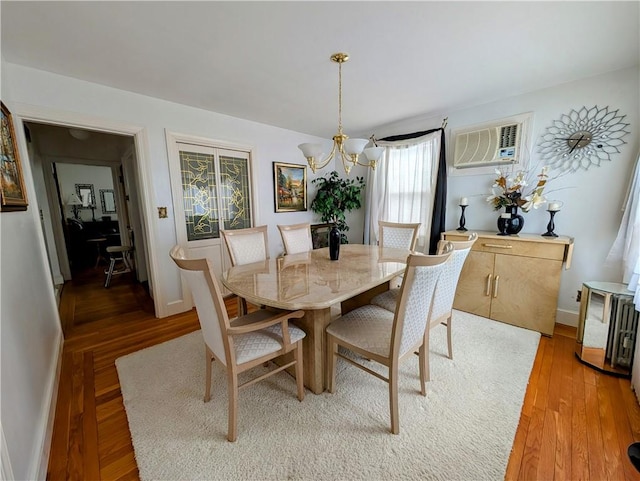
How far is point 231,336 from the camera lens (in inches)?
51.3

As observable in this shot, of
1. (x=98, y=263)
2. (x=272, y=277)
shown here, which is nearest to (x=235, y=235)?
(x=272, y=277)

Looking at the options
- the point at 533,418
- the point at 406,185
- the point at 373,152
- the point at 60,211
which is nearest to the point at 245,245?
the point at 373,152

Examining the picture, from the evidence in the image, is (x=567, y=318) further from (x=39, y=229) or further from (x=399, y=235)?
(x=39, y=229)

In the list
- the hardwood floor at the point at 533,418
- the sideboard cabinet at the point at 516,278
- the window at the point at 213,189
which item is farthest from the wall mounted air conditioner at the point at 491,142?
the window at the point at 213,189

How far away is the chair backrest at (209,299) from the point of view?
1192 mm

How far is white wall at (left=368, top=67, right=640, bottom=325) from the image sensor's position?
2.16 metres

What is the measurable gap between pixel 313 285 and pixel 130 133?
2414 millimetres

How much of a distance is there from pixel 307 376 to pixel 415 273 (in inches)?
42.4

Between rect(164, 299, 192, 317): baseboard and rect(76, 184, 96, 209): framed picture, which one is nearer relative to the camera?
rect(164, 299, 192, 317): baseboard

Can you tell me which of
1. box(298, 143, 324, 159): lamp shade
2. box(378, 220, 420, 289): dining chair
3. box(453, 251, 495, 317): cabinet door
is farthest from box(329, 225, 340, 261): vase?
box(453, 251, 495, 317): cabinet door

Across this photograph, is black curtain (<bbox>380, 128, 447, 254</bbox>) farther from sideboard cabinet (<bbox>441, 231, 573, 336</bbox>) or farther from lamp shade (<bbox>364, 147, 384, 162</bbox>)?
lamp shade (<bbox>364, 147, 384, 162</bbox>)

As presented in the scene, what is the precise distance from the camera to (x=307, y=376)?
173 cm

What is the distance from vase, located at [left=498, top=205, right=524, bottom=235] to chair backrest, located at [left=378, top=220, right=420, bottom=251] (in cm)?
85

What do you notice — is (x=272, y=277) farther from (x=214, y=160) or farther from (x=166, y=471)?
(x=214, y=160)
